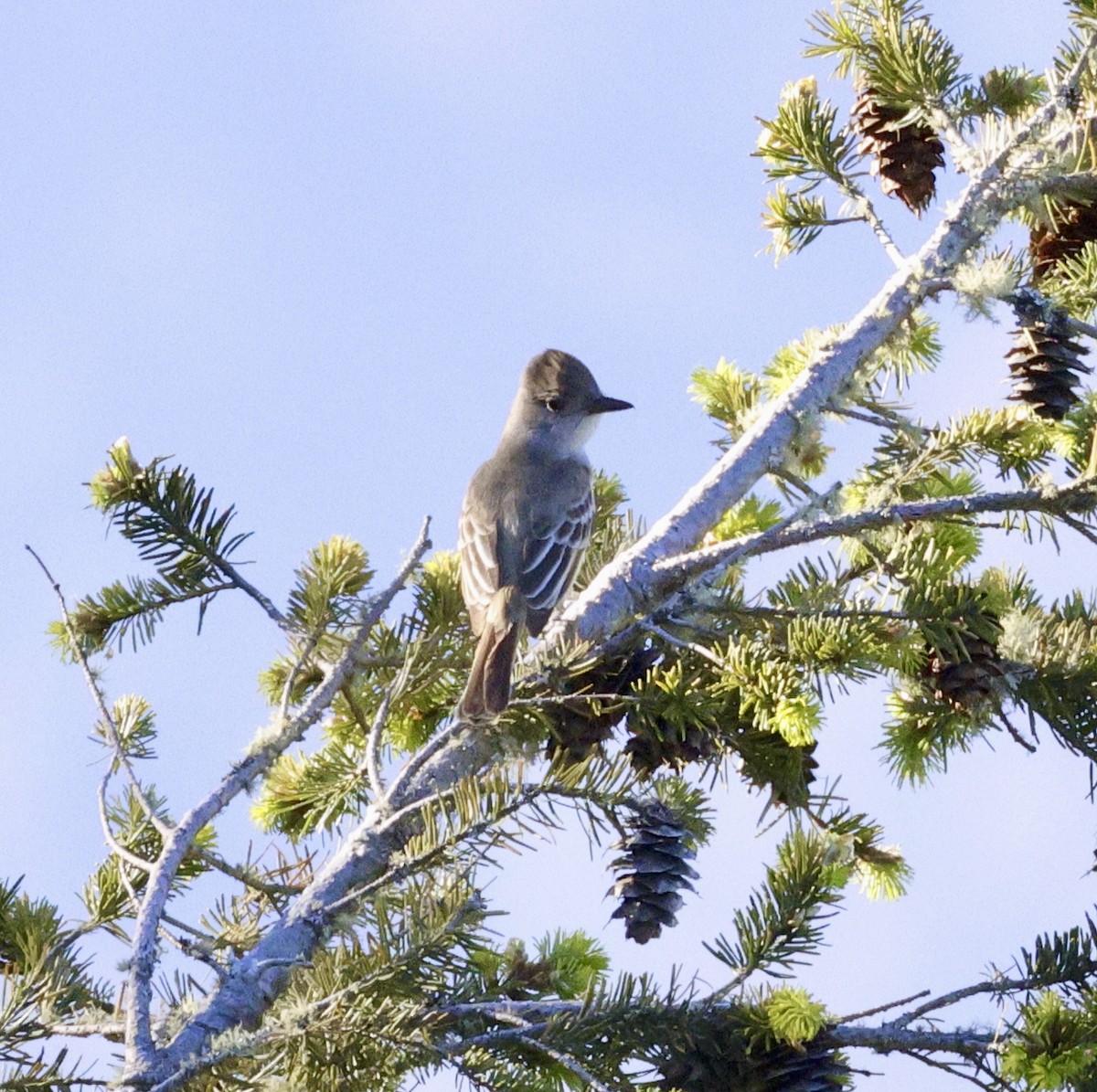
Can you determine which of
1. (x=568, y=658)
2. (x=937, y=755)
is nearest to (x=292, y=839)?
(x=568, y=658)

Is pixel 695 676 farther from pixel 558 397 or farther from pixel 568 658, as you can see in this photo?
pixel 558 397

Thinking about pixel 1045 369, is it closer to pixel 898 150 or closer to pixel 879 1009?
pixel 898 150

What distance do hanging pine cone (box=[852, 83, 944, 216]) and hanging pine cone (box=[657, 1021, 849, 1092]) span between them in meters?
3.16

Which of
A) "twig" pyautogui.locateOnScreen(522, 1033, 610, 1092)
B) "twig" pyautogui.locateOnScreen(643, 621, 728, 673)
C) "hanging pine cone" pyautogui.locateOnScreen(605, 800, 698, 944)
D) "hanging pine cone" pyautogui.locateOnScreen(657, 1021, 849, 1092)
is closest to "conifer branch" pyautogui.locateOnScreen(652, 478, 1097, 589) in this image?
"twig" pyautogui.locateOnScreen(643, 621, 728, 673)

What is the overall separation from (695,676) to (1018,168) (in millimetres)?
2013

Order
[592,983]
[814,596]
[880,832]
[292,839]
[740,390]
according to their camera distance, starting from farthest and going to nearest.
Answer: [740,390], [292,839], [880,832], [814,596], [592,983]

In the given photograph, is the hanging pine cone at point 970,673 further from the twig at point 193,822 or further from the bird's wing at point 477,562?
the twig at point 193,822

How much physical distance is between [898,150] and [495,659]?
244 centimetres

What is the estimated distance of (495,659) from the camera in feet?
13.8

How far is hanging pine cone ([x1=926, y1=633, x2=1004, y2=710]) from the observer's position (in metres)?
4.01

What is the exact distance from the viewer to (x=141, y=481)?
4133 millimetres

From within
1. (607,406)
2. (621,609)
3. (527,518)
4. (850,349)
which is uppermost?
(607,406)

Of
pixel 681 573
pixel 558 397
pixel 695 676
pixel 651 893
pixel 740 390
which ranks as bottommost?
pixel 651 893

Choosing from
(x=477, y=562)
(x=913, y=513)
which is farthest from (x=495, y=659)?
(x=913, y=513)
